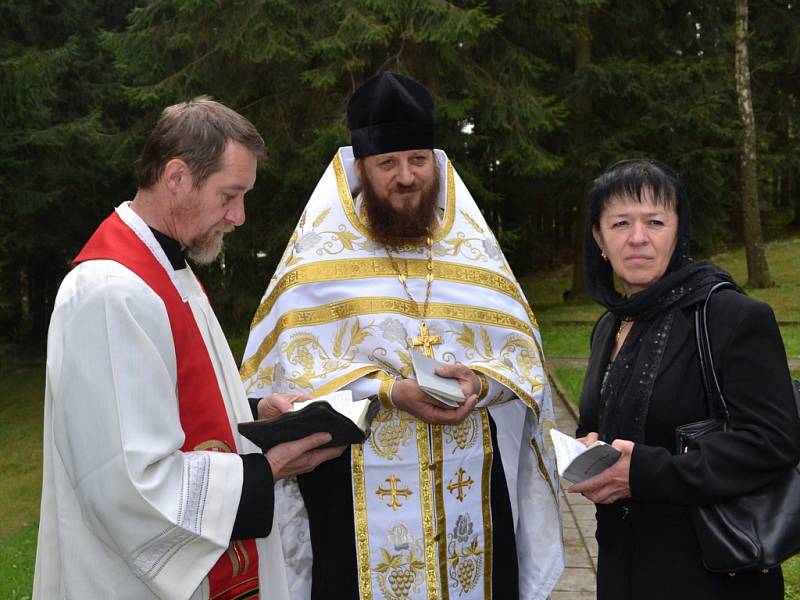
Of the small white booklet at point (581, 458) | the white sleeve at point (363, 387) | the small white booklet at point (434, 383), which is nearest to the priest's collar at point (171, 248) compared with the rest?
the small white booklet at point (434, 383)

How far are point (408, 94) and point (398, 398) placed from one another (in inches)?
49.0

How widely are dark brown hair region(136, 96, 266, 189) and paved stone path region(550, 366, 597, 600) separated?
332cm

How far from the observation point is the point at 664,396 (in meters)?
2.38

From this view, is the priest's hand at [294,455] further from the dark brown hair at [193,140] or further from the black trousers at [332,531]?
the black trousers at [332,531]

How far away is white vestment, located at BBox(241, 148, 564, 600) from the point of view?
3197 mm

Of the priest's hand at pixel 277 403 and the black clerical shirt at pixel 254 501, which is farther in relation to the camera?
the priest's hand at pixel 277 403

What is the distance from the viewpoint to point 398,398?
2.99 m

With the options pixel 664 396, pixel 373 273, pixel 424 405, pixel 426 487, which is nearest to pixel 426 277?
pixel 373 273

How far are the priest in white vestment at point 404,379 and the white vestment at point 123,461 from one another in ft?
3.44

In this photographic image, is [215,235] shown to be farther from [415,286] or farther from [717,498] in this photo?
[717,498]

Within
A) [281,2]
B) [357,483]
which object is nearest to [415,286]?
[357,483]

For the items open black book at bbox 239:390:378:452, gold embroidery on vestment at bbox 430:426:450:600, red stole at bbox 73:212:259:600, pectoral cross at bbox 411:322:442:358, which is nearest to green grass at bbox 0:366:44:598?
gold embroidery on vestment at bbox 430:426:450:600

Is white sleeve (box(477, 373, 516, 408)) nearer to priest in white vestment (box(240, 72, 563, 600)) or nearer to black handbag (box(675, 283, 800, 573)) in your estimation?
priest in white vestment (box(240, 72, 563, 600))

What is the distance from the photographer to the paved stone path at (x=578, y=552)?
15.3ft
